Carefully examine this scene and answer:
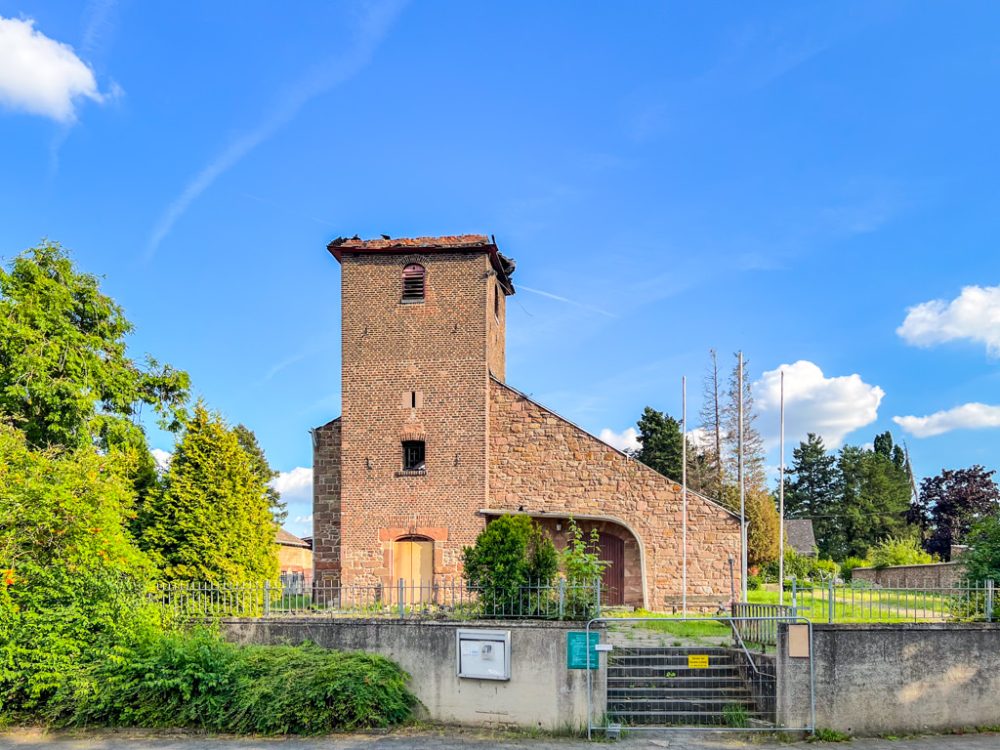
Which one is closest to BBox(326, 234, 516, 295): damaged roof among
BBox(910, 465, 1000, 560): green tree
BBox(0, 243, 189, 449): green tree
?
BBox(0, 243, 189, 449): green tree

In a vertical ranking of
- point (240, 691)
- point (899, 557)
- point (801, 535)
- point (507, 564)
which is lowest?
point (801, 535)

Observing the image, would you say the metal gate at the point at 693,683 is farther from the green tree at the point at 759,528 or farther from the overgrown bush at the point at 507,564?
the green tree at the point at 759,528

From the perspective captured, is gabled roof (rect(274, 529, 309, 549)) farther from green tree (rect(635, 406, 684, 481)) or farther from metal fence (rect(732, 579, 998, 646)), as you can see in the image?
metal fence (rect(732, 579, 998, 646))

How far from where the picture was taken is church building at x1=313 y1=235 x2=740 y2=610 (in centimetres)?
2222

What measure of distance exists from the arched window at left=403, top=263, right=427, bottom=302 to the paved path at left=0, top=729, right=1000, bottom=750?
549 inches

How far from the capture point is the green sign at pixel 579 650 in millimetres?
11281

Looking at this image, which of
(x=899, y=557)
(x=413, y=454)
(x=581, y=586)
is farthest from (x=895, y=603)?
(x=899, y=557)

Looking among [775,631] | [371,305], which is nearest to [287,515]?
[371,305]

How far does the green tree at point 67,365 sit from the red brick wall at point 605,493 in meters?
11.2

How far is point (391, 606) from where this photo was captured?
14461 mm

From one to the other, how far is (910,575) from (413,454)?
72.4 feet

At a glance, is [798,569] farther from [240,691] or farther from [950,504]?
[240,691]

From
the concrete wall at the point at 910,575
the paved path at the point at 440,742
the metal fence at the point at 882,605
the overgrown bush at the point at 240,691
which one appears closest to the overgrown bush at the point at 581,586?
the paved path at the point at 440,742

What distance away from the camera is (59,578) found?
12320mm
